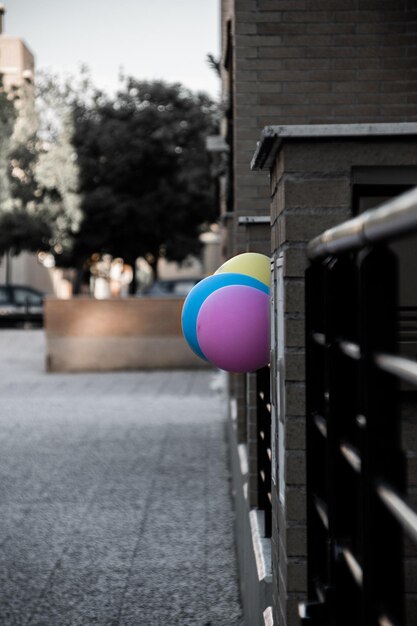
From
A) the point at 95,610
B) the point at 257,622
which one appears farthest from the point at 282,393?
the point at 95,610

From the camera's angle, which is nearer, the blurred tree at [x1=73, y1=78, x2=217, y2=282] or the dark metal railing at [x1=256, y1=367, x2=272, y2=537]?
the dark metal railing at [x1=256, y1=367, x2=272, y2=537]

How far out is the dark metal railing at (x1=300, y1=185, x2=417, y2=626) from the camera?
1241 mm

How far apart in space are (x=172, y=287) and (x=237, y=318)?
26417 mm

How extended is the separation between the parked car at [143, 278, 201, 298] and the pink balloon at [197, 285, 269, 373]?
2580 cm

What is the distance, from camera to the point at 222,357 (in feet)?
11.3

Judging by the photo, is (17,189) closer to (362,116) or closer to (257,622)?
(362,116)

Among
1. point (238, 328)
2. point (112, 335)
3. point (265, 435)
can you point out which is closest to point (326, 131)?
point (238, 328)

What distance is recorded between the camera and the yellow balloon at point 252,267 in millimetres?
3596

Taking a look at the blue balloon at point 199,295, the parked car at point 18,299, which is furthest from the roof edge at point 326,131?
the parked car at point 18,299

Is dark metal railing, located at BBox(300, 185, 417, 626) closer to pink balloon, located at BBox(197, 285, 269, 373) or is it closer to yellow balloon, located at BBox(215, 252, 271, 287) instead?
pink balloon, located at BBox(197, 285, 269, 373)

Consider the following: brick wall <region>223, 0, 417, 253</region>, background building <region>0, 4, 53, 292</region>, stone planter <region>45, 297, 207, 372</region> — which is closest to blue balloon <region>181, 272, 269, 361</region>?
brick wall <region>223, 0, 417, 253</region>

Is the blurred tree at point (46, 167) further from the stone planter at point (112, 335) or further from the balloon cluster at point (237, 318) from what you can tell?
the balloon cluster at point (237, 318)

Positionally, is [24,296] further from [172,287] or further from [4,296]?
[172,287]

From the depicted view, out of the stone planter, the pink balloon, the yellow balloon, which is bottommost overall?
the stone planter
